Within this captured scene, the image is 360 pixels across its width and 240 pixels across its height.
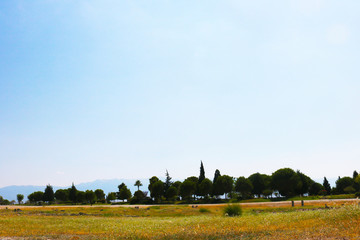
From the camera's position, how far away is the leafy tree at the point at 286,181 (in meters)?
93.3

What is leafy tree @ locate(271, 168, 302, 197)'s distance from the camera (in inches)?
3674

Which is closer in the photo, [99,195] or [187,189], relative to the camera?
[187,189]

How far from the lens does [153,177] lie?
12775cm

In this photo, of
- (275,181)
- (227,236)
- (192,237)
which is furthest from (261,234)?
(275,181)

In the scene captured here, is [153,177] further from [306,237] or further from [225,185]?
[306,237]

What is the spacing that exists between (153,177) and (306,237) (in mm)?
116344

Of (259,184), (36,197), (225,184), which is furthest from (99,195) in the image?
(259,184)

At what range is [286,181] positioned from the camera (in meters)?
93.4

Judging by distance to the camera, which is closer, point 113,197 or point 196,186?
point 196,186

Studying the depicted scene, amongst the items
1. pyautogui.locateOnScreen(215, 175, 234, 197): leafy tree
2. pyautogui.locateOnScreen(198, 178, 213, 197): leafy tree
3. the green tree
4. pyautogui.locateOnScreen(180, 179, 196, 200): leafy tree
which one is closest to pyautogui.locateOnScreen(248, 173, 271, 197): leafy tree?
pyautogui.locateOnScreen(215, 175, 234, 197): leafy tree

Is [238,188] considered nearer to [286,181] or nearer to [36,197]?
[286,181]

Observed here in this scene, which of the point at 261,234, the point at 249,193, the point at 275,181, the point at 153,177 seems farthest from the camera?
the point at 153,177

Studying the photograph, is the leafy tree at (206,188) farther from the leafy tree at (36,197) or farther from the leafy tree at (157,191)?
the leafy tree at (36,197)

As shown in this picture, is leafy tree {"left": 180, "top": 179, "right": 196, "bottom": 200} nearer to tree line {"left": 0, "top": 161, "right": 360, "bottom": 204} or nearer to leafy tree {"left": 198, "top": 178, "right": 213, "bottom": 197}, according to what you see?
tree line {"left": 0, "top": 161, "right": 360, "bottom": 204}
